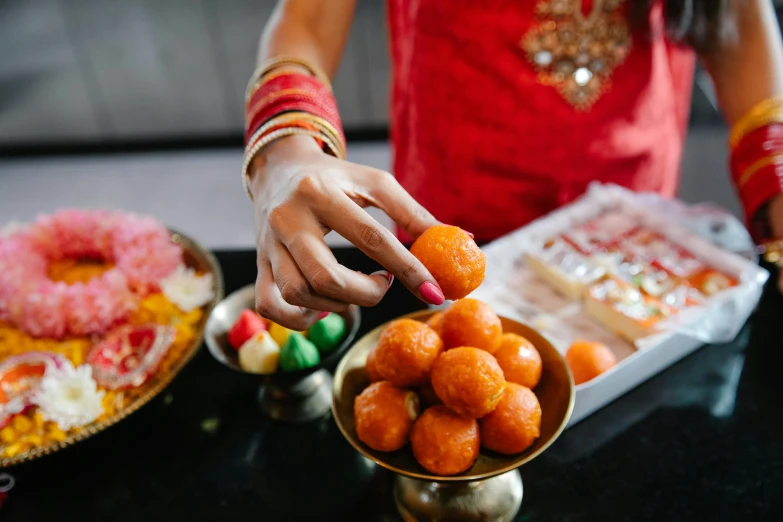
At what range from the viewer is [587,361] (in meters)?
1.00

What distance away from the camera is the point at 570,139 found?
4.72 feet

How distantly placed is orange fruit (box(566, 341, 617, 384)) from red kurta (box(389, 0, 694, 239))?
0.58 meters

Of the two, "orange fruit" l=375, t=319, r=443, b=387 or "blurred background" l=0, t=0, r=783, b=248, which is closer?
"orange fruit" l=375, t=319, r=443, b=387

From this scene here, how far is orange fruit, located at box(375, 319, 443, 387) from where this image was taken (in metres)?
0.82

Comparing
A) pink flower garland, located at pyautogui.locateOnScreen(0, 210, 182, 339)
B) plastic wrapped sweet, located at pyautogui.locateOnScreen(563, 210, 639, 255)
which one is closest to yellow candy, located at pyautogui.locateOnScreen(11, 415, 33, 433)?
pink flower garland, located at pyautogui.locateOnScreen(0, 210, 182, 339)

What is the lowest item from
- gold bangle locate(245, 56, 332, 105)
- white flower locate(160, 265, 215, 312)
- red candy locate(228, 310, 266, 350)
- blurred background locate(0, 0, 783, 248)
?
blurred background locate(0, 0, 783, 248)

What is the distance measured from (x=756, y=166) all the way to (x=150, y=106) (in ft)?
11.7

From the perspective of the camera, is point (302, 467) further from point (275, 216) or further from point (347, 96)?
point (347, 96)

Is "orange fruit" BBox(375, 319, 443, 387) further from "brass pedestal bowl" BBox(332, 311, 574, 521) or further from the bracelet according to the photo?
the bracelet

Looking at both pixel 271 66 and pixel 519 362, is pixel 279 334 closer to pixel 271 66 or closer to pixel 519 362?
pixel 519 362

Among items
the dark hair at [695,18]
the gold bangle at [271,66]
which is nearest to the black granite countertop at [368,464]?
the gold bangle at [271,66]

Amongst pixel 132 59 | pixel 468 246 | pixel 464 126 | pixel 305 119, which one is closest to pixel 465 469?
pixel 468 246

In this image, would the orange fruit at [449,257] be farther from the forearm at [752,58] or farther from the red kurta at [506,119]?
the forearm at [752,58]

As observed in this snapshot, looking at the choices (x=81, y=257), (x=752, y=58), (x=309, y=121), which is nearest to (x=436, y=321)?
(x=309, y=121)
